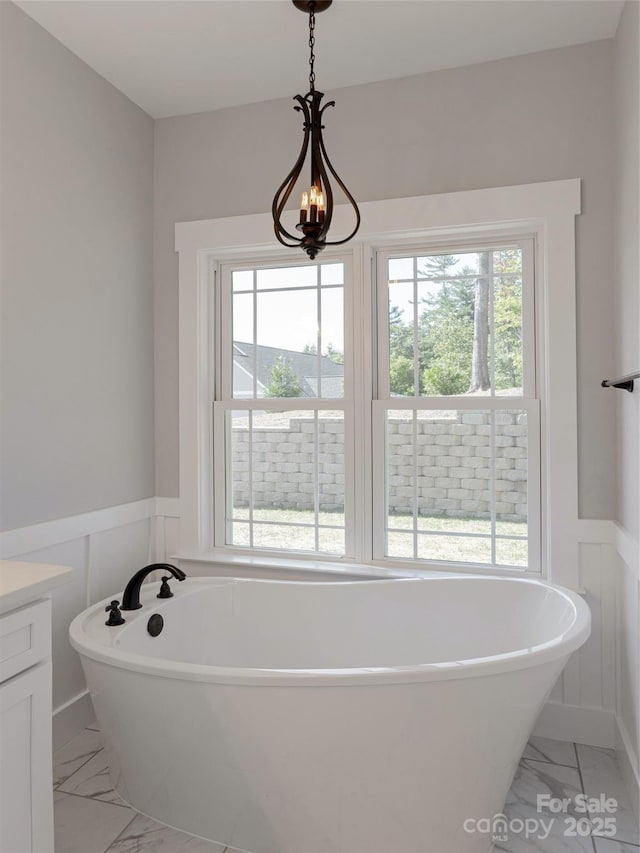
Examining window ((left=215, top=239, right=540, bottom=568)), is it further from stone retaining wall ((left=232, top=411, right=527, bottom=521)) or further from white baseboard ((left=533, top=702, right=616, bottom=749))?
white baseboard ((left=533, top=702, right=616, bottom=749))

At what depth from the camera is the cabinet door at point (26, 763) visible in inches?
48.3

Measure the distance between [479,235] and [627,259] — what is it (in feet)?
2.09

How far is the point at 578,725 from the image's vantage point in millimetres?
2211

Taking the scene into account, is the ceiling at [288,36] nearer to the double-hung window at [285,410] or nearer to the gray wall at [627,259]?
the gray wall at [627,259]

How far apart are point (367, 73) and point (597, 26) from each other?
2.86 ft

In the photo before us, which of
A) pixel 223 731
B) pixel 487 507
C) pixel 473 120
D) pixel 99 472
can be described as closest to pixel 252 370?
pixel 99 472

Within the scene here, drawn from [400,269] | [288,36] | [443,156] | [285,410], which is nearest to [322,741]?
[285,410]

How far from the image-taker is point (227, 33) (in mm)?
2119

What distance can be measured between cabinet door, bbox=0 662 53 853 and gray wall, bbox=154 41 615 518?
4.87ft

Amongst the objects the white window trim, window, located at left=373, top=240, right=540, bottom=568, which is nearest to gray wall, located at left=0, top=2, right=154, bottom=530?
the white window trim

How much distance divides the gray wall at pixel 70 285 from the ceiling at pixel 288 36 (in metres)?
0.19

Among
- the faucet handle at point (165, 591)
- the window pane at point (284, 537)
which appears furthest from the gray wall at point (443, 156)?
the faucet handle at point (165, 591)

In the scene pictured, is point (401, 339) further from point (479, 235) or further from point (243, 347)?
point (243, 347)

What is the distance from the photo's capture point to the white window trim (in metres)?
2.20
